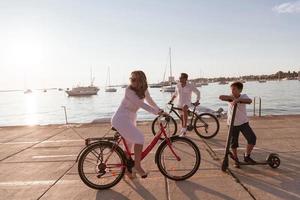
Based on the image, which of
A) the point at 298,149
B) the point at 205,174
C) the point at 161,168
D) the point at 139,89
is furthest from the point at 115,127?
the point at 298,149

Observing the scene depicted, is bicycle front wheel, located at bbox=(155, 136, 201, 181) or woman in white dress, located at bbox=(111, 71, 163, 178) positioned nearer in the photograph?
woman in white dress, located at bbox=(111, 71, 163, 178)

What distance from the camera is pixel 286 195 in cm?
536

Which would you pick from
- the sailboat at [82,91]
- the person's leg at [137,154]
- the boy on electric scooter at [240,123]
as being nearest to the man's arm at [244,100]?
the boy on electric scooter at [240,123]

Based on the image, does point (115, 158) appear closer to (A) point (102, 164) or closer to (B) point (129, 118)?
(A) point (102, 164)

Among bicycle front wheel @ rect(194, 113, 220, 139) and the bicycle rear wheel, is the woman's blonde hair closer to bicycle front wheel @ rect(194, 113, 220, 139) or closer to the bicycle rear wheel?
the bicycle rear wheel

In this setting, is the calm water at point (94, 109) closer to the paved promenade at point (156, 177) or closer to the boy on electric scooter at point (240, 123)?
the paved promenade at point (156, 177)

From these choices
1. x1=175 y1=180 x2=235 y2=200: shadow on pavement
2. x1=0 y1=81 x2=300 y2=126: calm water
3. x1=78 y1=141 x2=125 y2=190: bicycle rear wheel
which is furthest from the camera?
x1=0 y1=81 x2=300 y2=126: calm water

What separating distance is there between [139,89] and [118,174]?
1.49m

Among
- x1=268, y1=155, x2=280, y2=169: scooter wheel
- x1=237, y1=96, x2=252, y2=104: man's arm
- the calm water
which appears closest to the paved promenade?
x1=268, y1=155, x2=280, y2=169: scooter wheel

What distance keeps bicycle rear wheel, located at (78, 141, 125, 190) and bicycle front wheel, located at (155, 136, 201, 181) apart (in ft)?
2.29

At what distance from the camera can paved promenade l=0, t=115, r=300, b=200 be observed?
5.62 meters

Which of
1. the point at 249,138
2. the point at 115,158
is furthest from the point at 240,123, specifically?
the point at 115,158

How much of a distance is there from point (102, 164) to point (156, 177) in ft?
3.51

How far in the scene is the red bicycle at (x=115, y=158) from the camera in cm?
597
